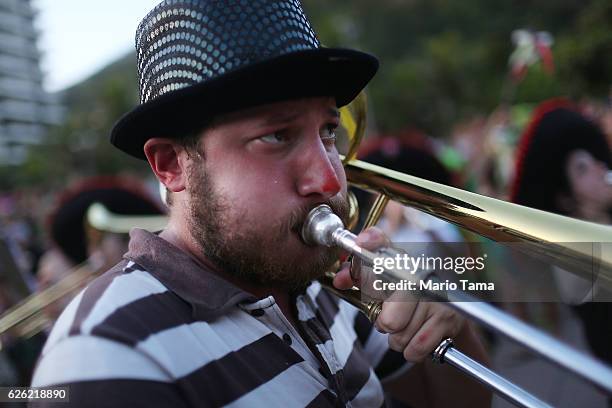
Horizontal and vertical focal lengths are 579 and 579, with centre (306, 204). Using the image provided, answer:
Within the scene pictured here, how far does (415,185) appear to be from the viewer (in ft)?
5.27

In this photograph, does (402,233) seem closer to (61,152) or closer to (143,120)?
(143,120)

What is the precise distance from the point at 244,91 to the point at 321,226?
35 cm

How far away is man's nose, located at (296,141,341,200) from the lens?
134cm

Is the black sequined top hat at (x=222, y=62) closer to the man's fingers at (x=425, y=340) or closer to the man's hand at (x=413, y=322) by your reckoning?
the man's hand at (x=413, y=322)

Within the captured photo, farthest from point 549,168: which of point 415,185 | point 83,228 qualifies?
point 83,228

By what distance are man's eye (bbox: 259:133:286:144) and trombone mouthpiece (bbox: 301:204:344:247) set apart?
7.1 inches

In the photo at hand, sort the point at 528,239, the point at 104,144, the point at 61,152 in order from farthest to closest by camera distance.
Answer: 1. the point at 61,152
2. the point at 104,144
3. the point at 528,239

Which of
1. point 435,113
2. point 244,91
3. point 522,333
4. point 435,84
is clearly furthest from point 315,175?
point 435,113

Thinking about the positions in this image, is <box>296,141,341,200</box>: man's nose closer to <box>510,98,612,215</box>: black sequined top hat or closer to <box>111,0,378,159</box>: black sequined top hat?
<box>111,0,378,159</box>: black sequined top hat

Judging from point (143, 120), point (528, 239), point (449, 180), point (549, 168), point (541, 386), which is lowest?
point (541, 386)

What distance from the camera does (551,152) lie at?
10.4 feet

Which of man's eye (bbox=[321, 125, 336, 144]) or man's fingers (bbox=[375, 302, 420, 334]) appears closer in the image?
man's fingers (bbox=[375, 302, 420, 334])

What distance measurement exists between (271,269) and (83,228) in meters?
3.67

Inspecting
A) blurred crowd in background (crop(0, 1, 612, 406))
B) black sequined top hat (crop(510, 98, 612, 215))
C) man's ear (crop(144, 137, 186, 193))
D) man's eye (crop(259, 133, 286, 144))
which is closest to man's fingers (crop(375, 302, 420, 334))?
man's eye (crop(259, 133, 286, 144))
